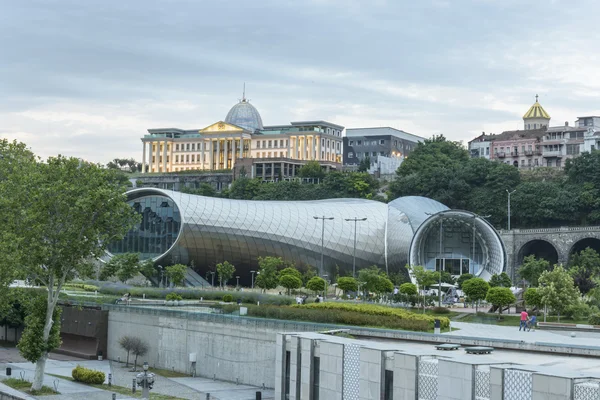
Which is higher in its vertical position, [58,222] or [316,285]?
[58,222]

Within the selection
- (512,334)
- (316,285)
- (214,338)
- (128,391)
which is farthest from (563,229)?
(128,391)

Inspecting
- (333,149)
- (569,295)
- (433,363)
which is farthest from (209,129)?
(433,363)

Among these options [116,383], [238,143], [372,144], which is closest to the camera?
[116,383]

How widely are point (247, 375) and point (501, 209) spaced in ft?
257

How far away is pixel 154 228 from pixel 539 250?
1852 inches

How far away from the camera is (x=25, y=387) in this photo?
45.4 metres

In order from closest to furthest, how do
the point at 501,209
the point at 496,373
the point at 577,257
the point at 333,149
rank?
the point at 496,373 → the point at 577,257 → the point at 501,209 → the point at 333,149

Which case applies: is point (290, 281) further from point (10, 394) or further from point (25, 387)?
point (10, 394)

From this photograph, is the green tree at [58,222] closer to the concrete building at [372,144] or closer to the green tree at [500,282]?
the green tree at [500,282]

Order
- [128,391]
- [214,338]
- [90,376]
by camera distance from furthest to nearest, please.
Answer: [214,338]
[90,376]
[128,391]

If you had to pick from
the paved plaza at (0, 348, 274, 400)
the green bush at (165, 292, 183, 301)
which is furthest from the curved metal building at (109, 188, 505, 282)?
the paved plaza at (0, 348, 274, 400)

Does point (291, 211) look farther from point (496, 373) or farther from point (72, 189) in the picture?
point (496, 373)

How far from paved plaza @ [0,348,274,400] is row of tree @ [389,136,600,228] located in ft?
236

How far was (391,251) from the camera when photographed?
102312 millimetres
